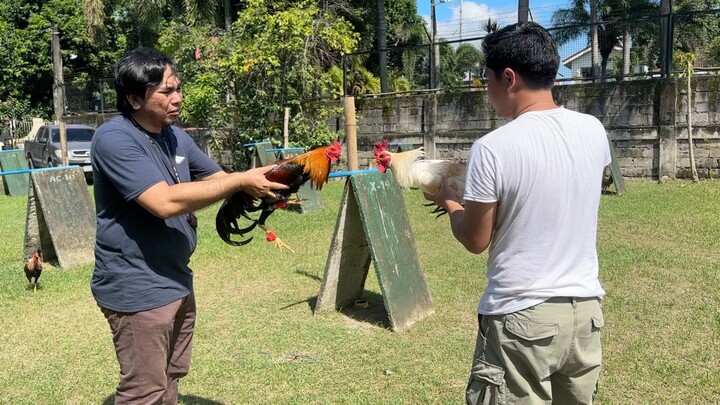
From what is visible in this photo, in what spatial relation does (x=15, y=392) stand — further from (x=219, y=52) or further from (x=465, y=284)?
(x=219, y=52)

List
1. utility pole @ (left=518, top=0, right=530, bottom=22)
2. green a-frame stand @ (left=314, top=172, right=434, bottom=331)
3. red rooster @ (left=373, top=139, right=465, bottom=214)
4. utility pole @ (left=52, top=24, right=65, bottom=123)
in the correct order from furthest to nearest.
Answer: utility pole @ (left=52, top=24, right=65, bottom=123)
utility pole @ (left=518, top=0, right=530, bottom=22)
green a-frame stand @ (left=314, top=172, right=434, bottom=331)
red rooster @ (left=373, top=139, right=465, bottom=214)

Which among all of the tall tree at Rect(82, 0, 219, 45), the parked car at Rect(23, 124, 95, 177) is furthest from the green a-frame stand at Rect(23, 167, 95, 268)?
the tall tree at Rect(82, 0, 219, 45)

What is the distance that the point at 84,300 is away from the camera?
632 centimetres

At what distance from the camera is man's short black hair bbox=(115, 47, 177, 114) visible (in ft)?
8.39

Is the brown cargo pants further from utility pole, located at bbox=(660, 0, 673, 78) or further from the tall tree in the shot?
the tall tree

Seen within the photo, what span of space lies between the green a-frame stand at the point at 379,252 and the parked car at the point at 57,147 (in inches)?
537

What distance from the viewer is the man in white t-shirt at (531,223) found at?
2.05m

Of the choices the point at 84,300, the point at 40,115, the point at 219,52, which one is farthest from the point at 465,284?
the point at 40,115

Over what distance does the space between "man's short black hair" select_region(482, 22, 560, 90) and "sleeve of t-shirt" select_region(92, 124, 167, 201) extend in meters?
1.46

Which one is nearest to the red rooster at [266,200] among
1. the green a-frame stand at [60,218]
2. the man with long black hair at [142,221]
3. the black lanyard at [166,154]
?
the black lanyard at [166,154]

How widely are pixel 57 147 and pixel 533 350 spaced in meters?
18.2

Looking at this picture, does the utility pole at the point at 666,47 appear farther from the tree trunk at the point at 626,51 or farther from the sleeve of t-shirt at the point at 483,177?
the sleeve of t-shirt at the point at 483,177

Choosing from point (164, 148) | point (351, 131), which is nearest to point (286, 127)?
point (351, 131)

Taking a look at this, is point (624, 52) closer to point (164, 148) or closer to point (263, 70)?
point (263, 70)
